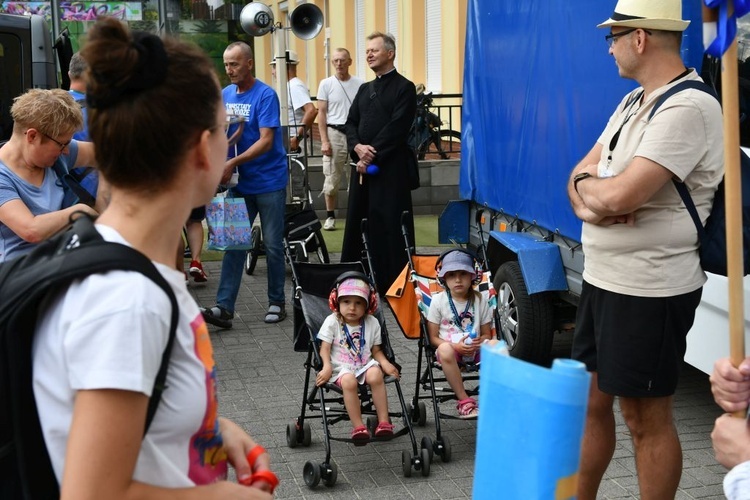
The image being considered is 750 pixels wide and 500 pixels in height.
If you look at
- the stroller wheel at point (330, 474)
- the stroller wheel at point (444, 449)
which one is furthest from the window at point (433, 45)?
the stroller wheel at point (330, 474)

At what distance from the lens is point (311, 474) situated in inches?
195

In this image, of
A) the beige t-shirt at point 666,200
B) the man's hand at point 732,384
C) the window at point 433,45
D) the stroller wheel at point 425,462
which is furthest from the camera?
the window at point 433,45

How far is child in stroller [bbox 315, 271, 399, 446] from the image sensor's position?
17.0ft

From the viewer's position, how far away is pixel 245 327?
8.35 meters

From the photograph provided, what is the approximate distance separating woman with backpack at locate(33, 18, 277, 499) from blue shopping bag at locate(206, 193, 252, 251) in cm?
621

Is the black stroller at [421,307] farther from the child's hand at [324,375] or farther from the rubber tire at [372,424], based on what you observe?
the child's hand at [324,375]

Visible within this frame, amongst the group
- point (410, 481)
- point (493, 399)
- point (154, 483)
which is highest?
point (493, 399)

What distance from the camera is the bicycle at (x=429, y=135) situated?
14945 millimetres

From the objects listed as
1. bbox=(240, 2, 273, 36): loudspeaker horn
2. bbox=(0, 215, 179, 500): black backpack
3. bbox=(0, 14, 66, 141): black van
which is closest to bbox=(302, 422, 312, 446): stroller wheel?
bbox=(0, 14, 66, 141): black van

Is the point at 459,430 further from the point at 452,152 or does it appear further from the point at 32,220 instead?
the point at 452,152

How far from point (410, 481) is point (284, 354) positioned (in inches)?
102

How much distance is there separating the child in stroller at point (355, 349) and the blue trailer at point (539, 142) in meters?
1.47

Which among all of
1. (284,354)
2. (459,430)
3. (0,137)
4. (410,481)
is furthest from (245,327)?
(410,481)

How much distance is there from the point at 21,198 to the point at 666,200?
272 centimetres
